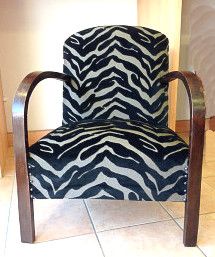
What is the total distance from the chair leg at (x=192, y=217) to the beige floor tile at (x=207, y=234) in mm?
45

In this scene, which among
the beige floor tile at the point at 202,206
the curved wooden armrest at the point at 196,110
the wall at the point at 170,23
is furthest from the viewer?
the wall at the point at 170,23

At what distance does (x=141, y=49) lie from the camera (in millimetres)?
1282

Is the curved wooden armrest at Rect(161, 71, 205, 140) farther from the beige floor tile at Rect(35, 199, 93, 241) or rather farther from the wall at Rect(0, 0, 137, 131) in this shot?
the wall at Rect(0, 0, 137, 131)

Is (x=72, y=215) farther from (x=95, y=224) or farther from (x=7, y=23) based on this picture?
(x=7, y=23)

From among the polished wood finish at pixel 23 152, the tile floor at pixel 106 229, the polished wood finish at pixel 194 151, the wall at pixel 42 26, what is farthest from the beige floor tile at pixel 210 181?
the wall at pixel 42 26

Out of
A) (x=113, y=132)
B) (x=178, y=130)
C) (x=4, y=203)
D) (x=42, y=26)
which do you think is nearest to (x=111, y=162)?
(x=113, y=132)

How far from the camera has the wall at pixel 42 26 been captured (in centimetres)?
171

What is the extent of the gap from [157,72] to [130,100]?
17 centimetres

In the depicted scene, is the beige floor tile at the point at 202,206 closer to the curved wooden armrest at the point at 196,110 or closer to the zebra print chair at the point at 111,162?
the zebra print chair at the point at 111,162

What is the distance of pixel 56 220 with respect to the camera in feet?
3.81

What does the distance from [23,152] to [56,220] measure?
0.39m

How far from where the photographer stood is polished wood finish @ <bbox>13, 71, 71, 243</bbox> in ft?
2.95

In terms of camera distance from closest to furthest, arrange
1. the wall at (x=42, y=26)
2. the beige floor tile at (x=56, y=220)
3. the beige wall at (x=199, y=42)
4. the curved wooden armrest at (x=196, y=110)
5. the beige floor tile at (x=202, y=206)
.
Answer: the curved wooden armrest at (x=196, y=110) < the beige floor tile at (x=56, y=220) < the beige floor tile at (x=202, y=206) < the wall at (x=42, y=26) < the beige wall at (x=199, y=42)

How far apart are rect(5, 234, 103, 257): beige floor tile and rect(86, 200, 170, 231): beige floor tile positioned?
9 centimetres
